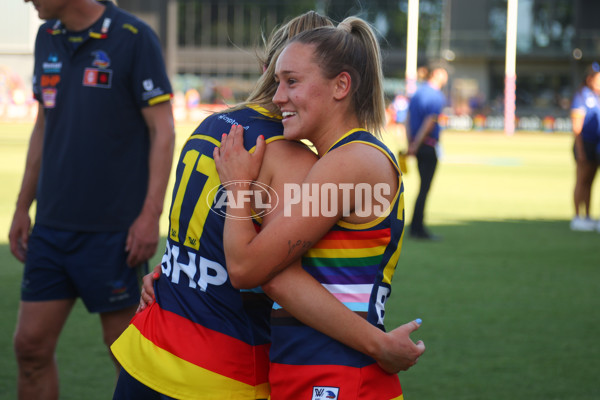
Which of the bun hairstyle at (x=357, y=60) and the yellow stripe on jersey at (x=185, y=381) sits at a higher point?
the bun hairstyle at (x=357, y=60)

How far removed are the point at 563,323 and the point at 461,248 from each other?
344 cm

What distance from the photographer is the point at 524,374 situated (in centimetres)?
495

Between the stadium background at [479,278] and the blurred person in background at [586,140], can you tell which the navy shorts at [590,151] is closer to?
the blurred person in background at [586,140]

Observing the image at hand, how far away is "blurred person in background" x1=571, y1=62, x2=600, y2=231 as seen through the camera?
1102cm

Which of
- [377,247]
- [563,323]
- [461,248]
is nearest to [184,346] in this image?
[377,247]

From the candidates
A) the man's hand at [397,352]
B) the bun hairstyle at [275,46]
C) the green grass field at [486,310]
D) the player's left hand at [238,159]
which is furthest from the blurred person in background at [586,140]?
the player's left hand at [238,159]

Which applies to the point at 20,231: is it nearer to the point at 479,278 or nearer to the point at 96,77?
the point at 96,77

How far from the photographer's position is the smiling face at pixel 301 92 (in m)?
2.13

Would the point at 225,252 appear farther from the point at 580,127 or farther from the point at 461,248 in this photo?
the point at 580,127

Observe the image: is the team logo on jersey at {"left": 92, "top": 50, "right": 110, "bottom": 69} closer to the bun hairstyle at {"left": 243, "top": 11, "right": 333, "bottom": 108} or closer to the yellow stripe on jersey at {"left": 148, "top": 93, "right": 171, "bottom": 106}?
the yellow stripe on jersey at {"left": 148, "top": 93, "right": 171, "bottom": 106}

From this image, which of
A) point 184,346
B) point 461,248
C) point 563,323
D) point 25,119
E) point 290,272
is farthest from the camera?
point 25,119

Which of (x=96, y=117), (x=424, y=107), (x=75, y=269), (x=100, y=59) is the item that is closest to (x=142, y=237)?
(x=75, y=269)

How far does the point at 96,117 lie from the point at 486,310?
4.12m

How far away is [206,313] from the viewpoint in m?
2.23
